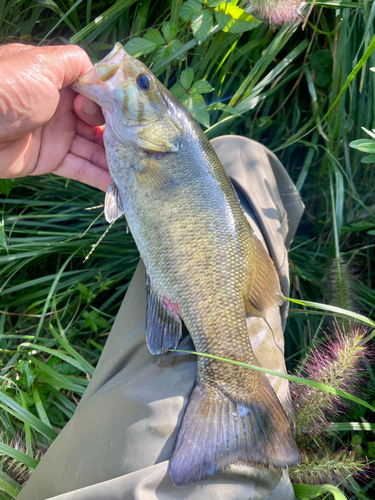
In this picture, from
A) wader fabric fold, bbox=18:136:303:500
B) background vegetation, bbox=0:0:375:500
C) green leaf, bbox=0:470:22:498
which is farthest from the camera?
background vegetation, bbox=0:0:375:500

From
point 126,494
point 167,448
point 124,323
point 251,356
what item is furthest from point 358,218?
point 126,494

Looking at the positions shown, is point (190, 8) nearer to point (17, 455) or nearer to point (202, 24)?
point (202, 24)

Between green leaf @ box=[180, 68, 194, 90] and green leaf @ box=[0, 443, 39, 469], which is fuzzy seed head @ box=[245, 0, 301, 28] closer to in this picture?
green leaf @ box=[180, 68, 194, 90]

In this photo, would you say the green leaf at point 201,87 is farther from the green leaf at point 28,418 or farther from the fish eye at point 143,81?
the green leaf at point 28,418

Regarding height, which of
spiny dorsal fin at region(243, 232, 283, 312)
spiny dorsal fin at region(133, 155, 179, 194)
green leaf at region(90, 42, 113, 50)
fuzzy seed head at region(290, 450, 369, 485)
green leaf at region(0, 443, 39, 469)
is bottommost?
fuzzy seed head at region(290, 450, 369, 485)

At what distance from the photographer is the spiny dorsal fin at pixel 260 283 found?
5.65ft

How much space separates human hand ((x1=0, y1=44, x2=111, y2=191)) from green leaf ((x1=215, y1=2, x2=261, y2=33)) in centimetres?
73

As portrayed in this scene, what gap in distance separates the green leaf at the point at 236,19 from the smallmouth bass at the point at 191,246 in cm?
58

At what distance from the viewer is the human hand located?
5.46 ft

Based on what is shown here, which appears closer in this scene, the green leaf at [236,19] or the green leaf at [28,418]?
the green leaf at [236,19]

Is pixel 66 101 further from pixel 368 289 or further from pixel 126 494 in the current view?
pixel 368 289

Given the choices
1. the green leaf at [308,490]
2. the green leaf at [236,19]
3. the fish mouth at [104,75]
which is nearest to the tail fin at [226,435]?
the green leaf at [308,490]

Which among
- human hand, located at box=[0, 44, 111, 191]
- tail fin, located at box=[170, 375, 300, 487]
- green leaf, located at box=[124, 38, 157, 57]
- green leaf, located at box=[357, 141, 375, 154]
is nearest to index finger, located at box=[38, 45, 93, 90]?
human hand, located at box=[0, 44, 111, 191]

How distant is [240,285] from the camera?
1.66m
